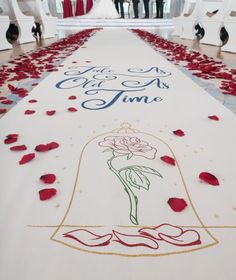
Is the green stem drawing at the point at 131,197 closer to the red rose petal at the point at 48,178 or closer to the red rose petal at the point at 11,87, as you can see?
the red rose petal at the point at 48,178

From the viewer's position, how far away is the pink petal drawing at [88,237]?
0.60 m

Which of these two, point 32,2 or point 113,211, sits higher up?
point 32,2

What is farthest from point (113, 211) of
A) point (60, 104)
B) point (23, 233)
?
point (60, 104)

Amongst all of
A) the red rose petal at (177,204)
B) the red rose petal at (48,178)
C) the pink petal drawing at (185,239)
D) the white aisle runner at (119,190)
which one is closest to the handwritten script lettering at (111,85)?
the white aisle runner at (119,190)

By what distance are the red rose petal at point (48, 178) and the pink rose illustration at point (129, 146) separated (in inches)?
10.5

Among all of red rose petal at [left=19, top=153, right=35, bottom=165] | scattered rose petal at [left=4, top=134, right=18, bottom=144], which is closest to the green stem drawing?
red rose petal at [left=19, top=153, right=35, bottom=165]

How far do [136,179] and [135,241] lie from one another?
0.25 m

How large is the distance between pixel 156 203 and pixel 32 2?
20.2ft

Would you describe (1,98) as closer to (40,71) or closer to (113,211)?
(40,71)

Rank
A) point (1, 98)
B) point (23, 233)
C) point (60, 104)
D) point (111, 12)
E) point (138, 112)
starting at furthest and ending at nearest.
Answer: point (111, 12)
point (1, 98)
point (60, 104)
point (138, 112)
point (23, 233)

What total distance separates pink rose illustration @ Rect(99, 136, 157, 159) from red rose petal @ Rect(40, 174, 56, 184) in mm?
266

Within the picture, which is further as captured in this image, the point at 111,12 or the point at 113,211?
the point at 111,12

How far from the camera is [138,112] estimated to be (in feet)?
4.48

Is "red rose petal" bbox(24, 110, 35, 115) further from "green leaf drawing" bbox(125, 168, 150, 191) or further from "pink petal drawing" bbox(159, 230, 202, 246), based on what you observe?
"pink petal drawing" bbox(159, 230, 202, 246)
